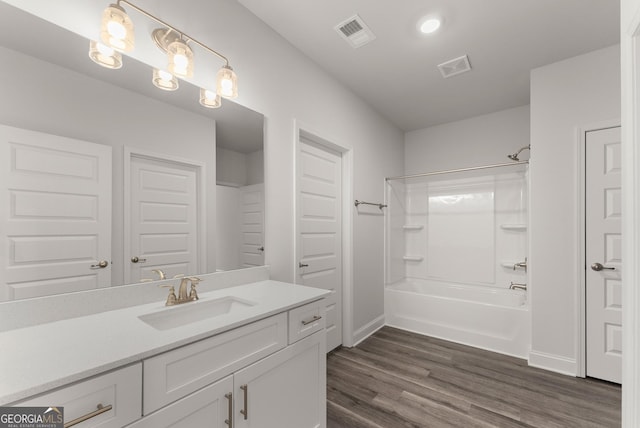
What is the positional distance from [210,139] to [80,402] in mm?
1283

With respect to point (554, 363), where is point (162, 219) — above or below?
above

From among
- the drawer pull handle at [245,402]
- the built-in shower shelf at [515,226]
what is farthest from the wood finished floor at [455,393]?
the built-in shower shelf at [515,226]

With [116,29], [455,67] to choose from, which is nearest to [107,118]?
[116,29]

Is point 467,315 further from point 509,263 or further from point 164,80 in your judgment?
point 164,80

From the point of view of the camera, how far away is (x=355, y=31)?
6.44 ft

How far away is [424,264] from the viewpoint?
3832mm

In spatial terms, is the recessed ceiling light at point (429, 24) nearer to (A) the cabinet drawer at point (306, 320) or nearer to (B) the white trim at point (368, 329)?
(A) the cabinet drawer at point (306, 320)

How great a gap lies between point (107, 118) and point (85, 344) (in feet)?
2.98

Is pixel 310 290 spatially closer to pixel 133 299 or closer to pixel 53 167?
pixel 133 299

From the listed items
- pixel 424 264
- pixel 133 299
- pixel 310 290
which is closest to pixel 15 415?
pixel 133 299

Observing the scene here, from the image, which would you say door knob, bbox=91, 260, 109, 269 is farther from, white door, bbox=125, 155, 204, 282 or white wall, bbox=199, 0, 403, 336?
white wall, bbox=199, 0, 403, 336

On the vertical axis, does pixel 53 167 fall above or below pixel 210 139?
below

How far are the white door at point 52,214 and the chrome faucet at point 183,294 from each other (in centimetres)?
26

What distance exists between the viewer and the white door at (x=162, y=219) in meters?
1.25
